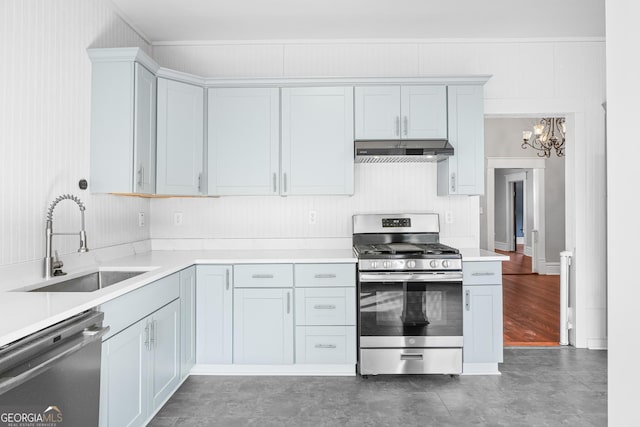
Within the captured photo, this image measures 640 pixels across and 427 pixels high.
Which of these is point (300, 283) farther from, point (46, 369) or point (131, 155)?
point (46, 369)

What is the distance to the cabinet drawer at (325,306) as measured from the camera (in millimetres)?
3070

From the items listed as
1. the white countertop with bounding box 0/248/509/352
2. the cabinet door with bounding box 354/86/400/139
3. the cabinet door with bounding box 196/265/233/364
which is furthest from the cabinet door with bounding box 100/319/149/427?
the cabinet door with bounding box 354/86/400/139

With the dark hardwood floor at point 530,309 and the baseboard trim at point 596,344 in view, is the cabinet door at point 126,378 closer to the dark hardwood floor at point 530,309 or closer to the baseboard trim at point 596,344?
the dark hardwood floor at point 530,309

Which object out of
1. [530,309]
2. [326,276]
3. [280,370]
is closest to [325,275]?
[326,276]

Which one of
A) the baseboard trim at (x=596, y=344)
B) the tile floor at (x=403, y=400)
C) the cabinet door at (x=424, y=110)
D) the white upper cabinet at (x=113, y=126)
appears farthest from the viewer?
the baseboard trim at (x=596, y=344)

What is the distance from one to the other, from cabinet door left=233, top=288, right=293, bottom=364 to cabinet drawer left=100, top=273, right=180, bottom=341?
0.52 m

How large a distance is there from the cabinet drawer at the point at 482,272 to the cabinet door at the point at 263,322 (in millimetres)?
1296

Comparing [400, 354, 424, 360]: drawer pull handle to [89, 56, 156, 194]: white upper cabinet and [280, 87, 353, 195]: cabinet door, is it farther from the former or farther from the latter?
[89, 56, 156, 194]: white upper cabinet

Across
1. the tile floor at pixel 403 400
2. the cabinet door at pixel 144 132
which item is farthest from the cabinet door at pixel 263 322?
the cabinet door at pixel 144 132

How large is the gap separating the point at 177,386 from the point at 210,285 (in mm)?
691

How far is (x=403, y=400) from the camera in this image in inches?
107

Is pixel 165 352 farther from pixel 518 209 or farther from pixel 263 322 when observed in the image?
pixel 518 209

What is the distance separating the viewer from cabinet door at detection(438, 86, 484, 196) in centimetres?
338

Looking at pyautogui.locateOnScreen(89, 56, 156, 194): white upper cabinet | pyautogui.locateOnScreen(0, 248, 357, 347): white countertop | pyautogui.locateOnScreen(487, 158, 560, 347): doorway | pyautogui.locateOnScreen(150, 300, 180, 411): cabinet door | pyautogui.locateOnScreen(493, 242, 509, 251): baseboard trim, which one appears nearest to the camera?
pyautogui.locateOnScreen(0, 248, 357, 347): white countertop
